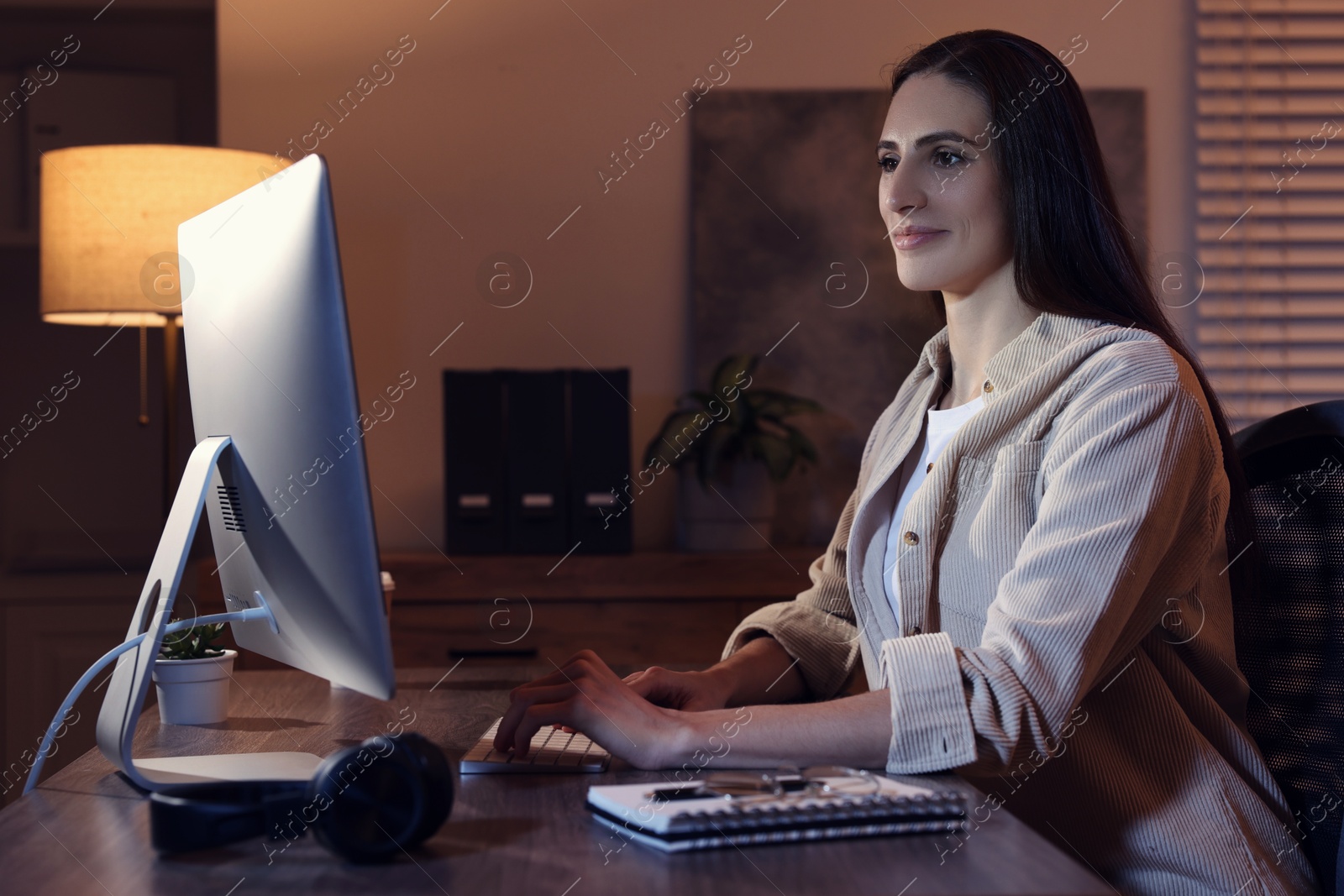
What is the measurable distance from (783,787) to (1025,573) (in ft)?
1.03

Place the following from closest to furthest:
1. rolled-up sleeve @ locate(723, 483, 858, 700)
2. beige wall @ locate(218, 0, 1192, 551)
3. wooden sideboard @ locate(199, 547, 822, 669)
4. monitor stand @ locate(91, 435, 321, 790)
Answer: monitor stand @ locate(91, 435, 321, 790) < rolled-up sleeve @ locate(723, 483, 858, 700) < wooden sideboard @ locate(199, 547, 822, 669) < beige wall @ locate(218, 0, 1192, 551)

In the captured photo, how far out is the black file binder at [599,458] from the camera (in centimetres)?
246

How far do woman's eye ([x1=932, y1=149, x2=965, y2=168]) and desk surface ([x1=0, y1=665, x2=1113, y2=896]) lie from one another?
0.73 m

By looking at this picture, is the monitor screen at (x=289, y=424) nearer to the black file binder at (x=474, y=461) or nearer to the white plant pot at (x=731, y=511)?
the black file binder at (x=474, y=461)

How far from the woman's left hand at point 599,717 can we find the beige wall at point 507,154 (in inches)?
74.6

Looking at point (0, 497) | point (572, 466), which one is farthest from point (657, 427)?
point (0, 497)

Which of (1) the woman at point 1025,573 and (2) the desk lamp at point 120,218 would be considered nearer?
(1) the woman at point 1025,573

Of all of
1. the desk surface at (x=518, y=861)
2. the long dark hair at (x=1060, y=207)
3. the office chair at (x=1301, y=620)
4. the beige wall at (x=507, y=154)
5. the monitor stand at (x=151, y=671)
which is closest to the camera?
the desk surface at (x=518, y=861)

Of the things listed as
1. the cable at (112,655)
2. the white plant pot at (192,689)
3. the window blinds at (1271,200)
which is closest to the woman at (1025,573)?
the cable at (112,655)

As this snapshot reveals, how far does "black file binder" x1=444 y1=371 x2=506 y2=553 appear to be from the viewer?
2457 millimetres

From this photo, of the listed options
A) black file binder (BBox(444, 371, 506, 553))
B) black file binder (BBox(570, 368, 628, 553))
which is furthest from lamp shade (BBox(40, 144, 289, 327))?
black file binder (BBox(570, 368, 628, 553))

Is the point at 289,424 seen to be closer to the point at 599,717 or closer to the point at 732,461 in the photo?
the point at 599,717

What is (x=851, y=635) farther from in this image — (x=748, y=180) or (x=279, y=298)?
(x=748, y=180)

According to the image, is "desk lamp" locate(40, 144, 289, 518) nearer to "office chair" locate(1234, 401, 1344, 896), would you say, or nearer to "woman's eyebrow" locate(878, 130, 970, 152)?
"woman's eyebrow" locate(878, 130, 970, 152)
